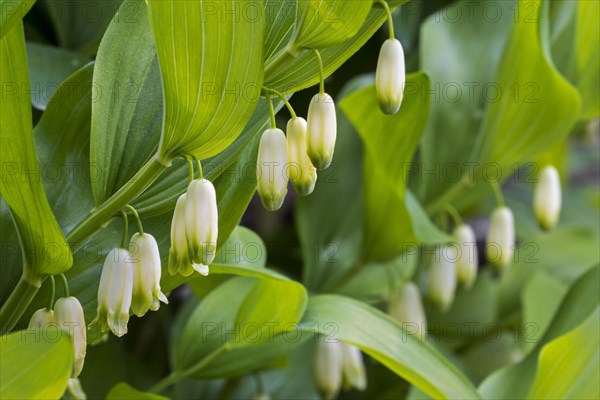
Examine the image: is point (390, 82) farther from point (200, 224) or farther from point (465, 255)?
point (465, 255)

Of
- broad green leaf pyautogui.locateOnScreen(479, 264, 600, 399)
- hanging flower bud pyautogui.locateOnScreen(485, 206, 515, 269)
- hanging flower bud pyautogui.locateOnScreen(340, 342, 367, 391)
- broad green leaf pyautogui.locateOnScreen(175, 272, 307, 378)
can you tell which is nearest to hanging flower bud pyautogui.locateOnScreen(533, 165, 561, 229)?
hanging flower bud pyautogui.locateOnScreen(485, 206, 515, 269)

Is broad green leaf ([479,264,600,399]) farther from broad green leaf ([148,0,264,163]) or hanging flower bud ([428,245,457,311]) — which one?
broad green leaf ([148,0,264,163])

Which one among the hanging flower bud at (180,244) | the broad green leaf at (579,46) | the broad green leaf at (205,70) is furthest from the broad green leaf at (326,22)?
the broad green leaf at (579,46)

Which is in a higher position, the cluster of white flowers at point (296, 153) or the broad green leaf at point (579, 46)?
the cluster of white flowers at point (296, 153)

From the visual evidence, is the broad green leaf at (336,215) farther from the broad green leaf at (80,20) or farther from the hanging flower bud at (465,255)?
the broad green leaf at (80,20)

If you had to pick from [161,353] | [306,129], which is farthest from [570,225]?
[306,129]

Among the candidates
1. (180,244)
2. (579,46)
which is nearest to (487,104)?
(579,46)
